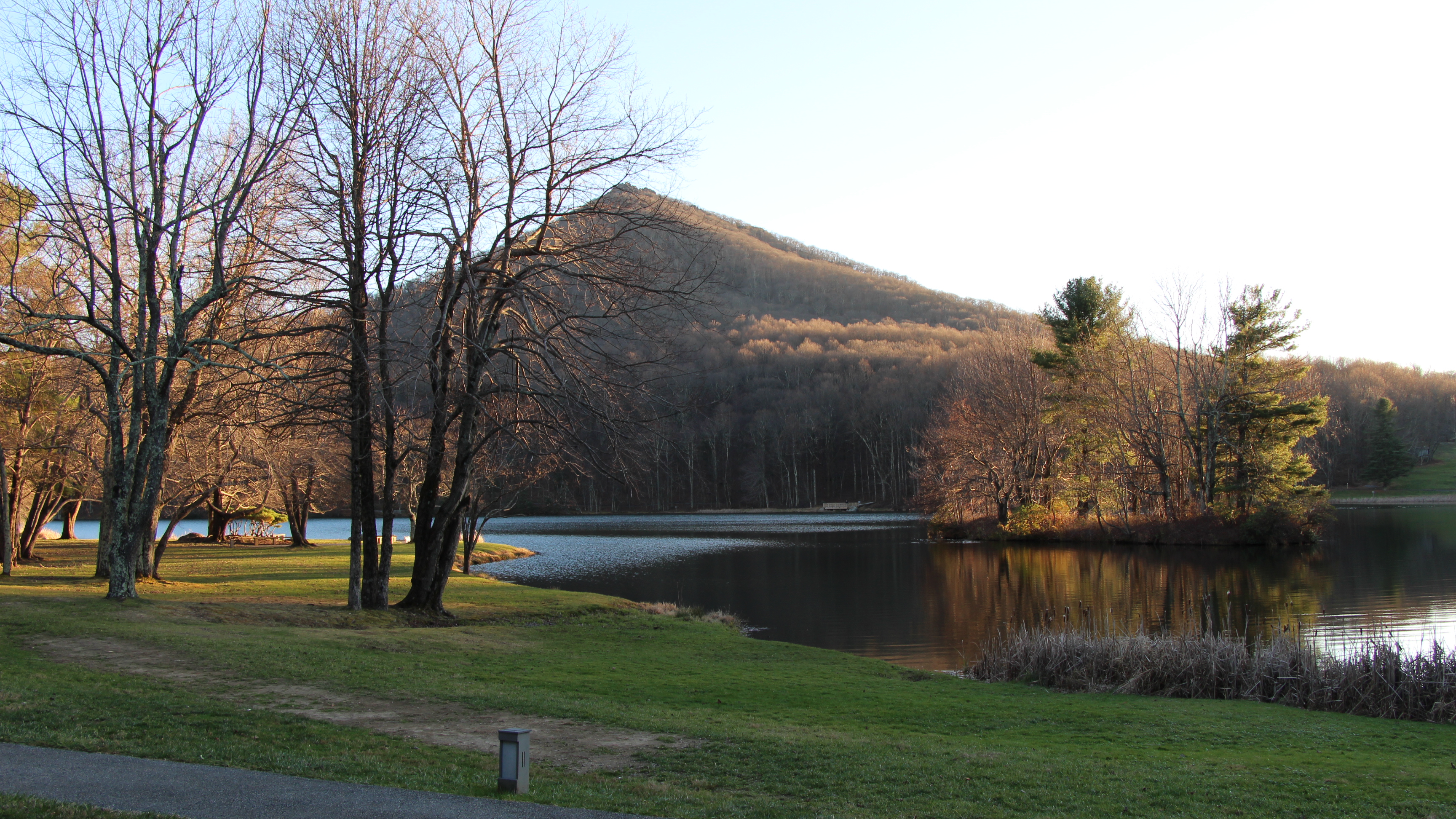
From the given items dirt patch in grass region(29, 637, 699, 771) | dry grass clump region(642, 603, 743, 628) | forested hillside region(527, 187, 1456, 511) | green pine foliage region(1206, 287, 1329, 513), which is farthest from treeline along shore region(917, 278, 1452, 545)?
dirt patch in grass region(29, 637, 699, 771)

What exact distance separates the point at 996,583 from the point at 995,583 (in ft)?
0.13

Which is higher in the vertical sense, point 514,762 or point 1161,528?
point 514,762

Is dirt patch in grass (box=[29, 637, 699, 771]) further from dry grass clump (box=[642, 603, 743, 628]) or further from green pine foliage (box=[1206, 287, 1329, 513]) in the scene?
green pine foliage (box=[1206, 287, 1329, 513])

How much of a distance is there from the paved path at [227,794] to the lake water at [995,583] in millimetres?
13654

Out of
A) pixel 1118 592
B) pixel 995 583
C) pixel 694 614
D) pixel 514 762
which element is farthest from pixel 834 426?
pixel 514 762

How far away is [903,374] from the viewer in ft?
407

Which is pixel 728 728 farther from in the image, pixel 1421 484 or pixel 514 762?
pixel 1421 484

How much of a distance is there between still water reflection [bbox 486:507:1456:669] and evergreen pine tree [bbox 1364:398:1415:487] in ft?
140

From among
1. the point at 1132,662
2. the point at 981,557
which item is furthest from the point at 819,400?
the point at 1132,662

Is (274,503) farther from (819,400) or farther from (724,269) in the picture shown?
(819,400)

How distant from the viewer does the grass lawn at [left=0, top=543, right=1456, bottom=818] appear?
7344 mm

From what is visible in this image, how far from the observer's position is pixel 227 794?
6.45 metres

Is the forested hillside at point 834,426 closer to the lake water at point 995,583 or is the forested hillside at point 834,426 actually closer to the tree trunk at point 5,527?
the lake water at point 995,583

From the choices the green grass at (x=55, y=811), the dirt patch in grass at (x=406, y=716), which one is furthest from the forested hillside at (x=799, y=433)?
the green grass at (x=55, y=811)
